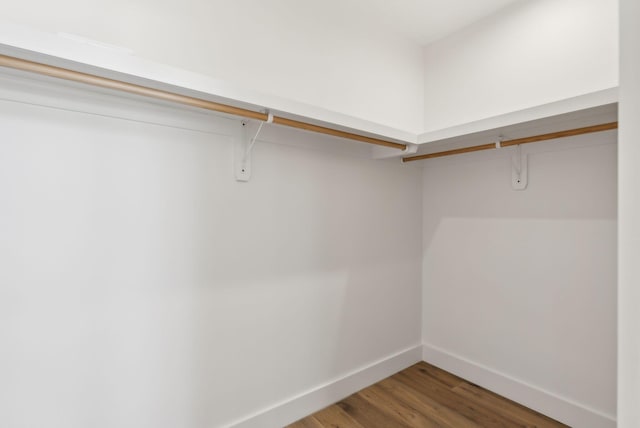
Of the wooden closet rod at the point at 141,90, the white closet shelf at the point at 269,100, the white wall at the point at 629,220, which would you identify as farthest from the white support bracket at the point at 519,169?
the white wall at the point at 629,220

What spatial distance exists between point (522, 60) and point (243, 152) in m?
1.72

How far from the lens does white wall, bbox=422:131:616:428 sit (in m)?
1.63

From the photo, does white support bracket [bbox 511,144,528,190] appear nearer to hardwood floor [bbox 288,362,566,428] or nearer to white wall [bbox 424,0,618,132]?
white wall [bbox 424,0,618,132]

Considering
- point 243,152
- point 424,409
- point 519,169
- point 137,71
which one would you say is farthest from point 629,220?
point 424,409

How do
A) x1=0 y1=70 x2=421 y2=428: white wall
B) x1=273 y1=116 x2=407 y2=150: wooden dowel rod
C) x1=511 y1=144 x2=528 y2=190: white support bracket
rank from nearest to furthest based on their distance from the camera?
1. x1=0 y1=70 x2=421 y2=428: white wall
2. x1=273 y1=116 x2=407 y2=150: wooden dowel rod
3. x1=511 y1=144 x2=528 y2=190: white support bracket

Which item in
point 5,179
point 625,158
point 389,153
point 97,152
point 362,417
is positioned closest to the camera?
point 625,158

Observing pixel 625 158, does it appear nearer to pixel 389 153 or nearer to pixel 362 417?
pixel 389 153

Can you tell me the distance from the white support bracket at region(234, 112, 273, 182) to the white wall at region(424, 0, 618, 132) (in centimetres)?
145

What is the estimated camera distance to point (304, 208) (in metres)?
1.79

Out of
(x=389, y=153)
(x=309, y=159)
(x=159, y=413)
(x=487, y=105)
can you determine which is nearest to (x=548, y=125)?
(x=487, y=105)

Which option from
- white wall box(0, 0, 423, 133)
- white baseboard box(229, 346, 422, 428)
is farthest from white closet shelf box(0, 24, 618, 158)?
white baseboard box(229, 346, 422, 428)

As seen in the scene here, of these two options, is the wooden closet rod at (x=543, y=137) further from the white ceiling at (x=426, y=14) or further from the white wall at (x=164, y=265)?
the white ceiling at (x=426, y=14)

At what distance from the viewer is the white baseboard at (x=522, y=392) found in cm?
165

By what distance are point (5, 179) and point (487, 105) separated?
2417 mm
